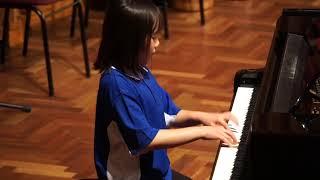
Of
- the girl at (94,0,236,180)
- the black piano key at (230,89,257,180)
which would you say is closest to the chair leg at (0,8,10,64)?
the girl at (94,0,236,180)

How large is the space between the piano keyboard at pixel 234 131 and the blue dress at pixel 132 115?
160 mm

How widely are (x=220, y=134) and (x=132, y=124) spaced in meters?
0.19

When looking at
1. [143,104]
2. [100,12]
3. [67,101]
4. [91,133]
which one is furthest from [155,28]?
[100,12]

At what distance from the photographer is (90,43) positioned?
4.12m

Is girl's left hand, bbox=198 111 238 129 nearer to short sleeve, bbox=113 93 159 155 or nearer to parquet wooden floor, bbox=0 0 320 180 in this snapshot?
short sleeve, bbox=113 93 159 155

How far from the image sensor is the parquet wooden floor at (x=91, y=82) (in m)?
2.76

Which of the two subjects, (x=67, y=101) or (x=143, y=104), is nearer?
(x=143, y=104)

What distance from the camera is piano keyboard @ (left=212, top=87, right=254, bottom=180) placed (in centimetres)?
149

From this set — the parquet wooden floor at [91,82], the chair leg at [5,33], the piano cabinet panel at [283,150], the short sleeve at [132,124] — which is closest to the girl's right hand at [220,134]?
the short sleeve at [132,124]

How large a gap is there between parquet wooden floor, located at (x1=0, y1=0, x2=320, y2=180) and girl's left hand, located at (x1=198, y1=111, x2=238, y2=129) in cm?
94

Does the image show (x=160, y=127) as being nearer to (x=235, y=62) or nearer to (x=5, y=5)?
(x=5, y=5)

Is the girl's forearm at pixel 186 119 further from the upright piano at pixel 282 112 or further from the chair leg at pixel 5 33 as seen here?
the chair leg at pixel 5 33

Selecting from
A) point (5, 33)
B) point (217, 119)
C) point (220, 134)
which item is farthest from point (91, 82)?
point (220, 134)

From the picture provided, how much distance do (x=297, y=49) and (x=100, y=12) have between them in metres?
3.18
